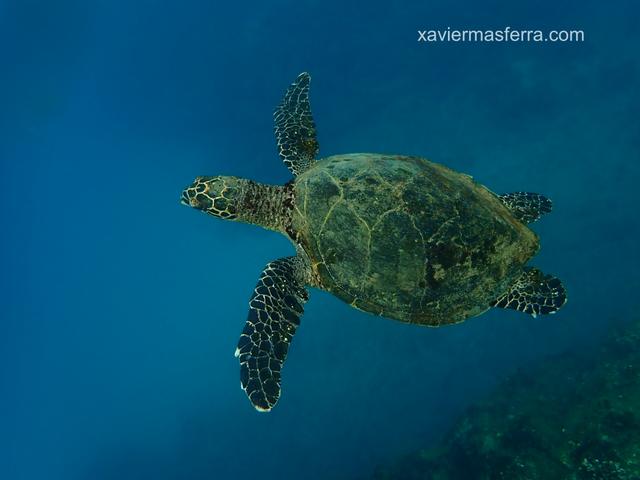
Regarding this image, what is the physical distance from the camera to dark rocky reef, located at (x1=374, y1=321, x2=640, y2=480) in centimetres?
732

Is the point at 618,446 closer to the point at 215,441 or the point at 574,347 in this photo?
the point at 574,347

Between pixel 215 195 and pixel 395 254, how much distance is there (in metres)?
2.36

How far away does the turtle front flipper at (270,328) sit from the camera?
4.01 m

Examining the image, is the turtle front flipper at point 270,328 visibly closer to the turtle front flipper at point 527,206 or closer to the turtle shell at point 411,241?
the turtle shell at point 411,241

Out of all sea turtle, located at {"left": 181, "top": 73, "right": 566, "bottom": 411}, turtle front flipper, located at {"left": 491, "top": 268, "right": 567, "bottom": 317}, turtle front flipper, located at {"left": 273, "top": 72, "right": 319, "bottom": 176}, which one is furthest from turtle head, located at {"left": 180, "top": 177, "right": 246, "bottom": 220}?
turtle front flipper, located at {"left": 491, "top": 268, "right": 567, "bottom": 317}

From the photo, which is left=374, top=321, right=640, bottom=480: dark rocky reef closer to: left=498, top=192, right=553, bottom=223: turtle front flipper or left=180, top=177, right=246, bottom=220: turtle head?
left=498, top=192, right=553, bottom=223: turtle front flipper

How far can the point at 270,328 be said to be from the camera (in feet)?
14.4

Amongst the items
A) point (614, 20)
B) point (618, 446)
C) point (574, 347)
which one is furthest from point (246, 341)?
point (614, 20)

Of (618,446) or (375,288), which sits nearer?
(375,288)

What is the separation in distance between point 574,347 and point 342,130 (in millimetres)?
8238

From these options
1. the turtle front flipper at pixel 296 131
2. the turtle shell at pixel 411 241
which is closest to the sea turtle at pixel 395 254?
the turtle shell at pixel 411 241

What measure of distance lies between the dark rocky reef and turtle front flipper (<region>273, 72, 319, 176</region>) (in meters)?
7.14

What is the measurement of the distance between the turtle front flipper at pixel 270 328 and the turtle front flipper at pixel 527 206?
2682 mm

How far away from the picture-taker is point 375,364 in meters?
11.9
